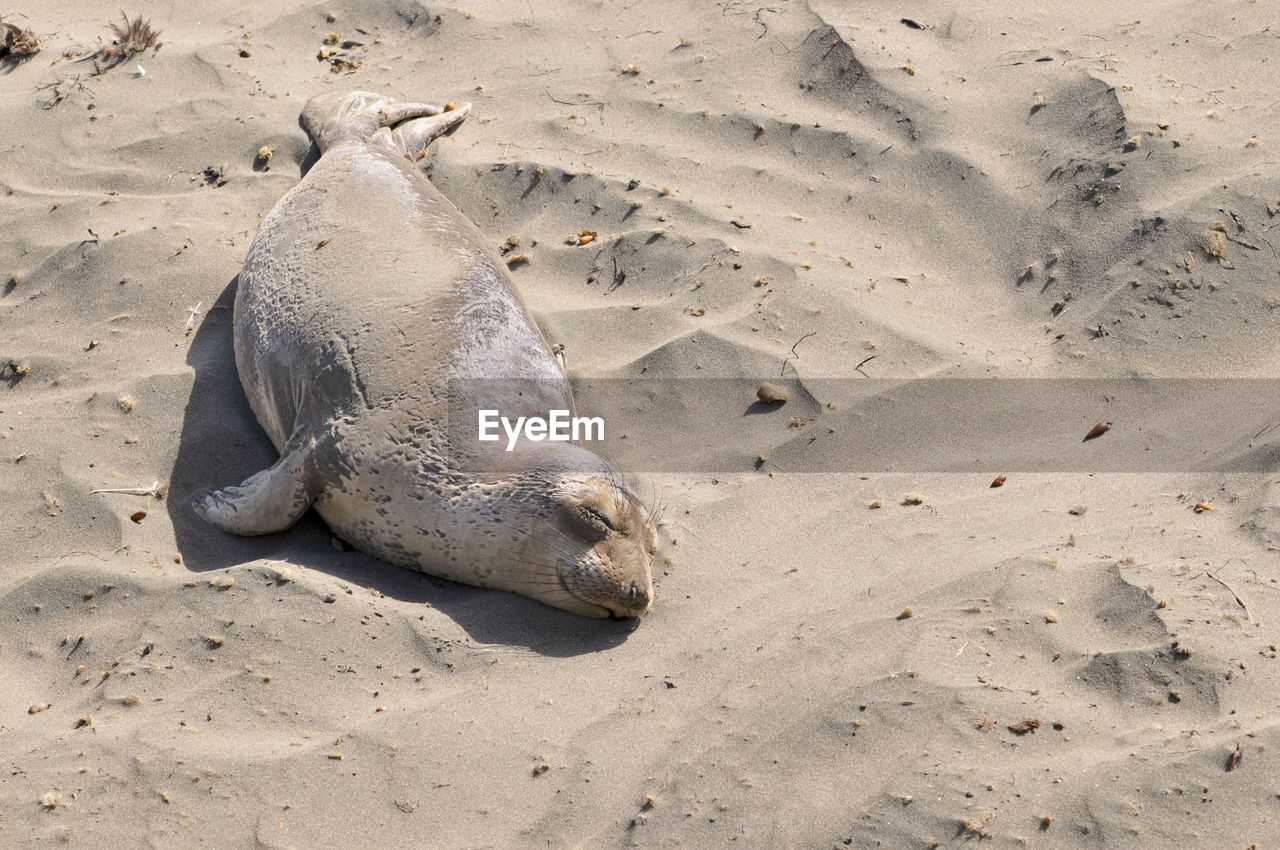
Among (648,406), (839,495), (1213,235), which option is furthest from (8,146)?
(1213,235)

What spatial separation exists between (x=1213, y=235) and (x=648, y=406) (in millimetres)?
2084

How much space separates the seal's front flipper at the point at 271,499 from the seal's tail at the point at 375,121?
1696 mm

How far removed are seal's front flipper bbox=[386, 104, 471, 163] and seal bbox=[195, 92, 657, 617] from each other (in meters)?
0.64

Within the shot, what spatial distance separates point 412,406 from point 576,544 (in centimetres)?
71

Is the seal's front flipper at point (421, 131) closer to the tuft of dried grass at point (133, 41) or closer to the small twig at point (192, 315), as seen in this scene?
the small twig at point (192, 315)

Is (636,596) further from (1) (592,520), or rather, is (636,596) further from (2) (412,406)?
(2) (412,406)

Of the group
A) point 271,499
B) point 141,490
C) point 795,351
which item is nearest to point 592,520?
point 271,499

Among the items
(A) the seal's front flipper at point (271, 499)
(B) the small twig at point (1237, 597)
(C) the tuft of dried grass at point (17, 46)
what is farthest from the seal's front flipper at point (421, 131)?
(B) the small twig at point (1237, 597)

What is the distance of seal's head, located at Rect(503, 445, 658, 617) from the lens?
3979 millimetres

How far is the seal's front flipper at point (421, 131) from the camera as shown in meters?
5.68

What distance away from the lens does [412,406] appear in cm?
429

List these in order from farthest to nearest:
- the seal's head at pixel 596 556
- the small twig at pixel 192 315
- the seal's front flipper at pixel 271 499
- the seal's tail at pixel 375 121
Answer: the seal's tail at pixel 375 121 < the small twig at pixel 192 315 < the seal's front flipper at pixel 271 499 < the seal's head at pixel 596 556

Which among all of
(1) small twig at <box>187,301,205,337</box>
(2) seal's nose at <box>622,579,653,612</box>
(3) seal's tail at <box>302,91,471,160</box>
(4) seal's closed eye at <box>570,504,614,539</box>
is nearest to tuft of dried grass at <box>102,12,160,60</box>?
(3) seal's tail at <box>302,91,471,160</box>

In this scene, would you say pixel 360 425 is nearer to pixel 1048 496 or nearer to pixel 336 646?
pixel 336 646
